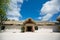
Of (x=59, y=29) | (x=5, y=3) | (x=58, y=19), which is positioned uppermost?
(x=5, y=3)

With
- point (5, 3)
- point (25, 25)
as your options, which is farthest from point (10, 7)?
point (25, 25)

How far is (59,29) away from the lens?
18641mm

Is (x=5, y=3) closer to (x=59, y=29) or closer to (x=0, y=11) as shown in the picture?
(x=0, y=11)

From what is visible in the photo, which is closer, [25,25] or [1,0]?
[1,0]

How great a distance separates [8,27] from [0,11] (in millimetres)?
14061

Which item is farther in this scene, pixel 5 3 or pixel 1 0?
pixel 5 3

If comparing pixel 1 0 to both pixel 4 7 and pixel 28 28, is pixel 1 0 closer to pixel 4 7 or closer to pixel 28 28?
pixel 4 7

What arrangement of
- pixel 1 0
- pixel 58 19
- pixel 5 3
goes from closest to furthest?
pixel 1 0, pixel 5 3, pixel 58 19

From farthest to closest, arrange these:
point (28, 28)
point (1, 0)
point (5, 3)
→ point (28, 28), point (5, 3), point (1, 0)

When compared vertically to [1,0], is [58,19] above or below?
below

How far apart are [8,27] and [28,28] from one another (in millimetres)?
7081

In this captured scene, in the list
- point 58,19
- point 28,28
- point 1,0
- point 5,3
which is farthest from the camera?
point 28,28

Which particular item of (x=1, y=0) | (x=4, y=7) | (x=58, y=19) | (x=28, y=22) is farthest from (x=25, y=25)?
(x=1, y=0)

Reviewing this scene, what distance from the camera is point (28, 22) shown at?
63.6ft
